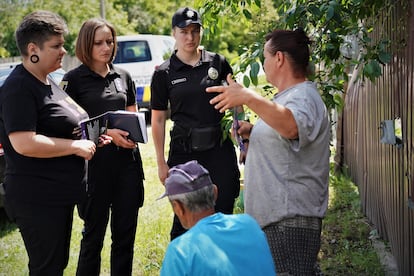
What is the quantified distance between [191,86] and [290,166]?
1.42 metres

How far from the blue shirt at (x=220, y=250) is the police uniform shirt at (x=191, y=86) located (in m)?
1.90

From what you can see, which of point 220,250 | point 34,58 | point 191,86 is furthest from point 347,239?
point 220,250

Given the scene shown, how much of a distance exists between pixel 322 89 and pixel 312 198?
1068 millimetres

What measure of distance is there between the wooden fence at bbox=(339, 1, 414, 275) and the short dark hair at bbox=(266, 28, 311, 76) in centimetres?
87

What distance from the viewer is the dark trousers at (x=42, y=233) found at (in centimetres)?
338

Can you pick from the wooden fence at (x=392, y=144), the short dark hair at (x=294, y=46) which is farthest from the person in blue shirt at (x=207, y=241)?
the wooden fence at (x=392, y=144)

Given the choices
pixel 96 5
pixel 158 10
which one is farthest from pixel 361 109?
pixel 158 10

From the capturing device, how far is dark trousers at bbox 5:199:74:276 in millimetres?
3385

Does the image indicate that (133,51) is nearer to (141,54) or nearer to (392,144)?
(141,54)

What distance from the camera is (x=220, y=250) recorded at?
212 cm

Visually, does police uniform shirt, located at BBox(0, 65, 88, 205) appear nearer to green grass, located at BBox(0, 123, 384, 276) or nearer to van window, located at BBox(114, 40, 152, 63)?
green grass, located at BBox(0, 123, 384, 276)

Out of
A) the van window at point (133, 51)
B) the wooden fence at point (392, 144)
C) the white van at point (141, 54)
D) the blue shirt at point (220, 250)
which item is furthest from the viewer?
the van window at point (133, 51)

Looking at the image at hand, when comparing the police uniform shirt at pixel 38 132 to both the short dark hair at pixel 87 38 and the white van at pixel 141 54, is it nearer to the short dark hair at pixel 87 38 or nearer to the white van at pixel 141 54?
the short dark hair at pixel 87 38

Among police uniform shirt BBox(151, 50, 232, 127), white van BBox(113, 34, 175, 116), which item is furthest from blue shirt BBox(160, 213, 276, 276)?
white van BBox(113, 34, 175, 116)
